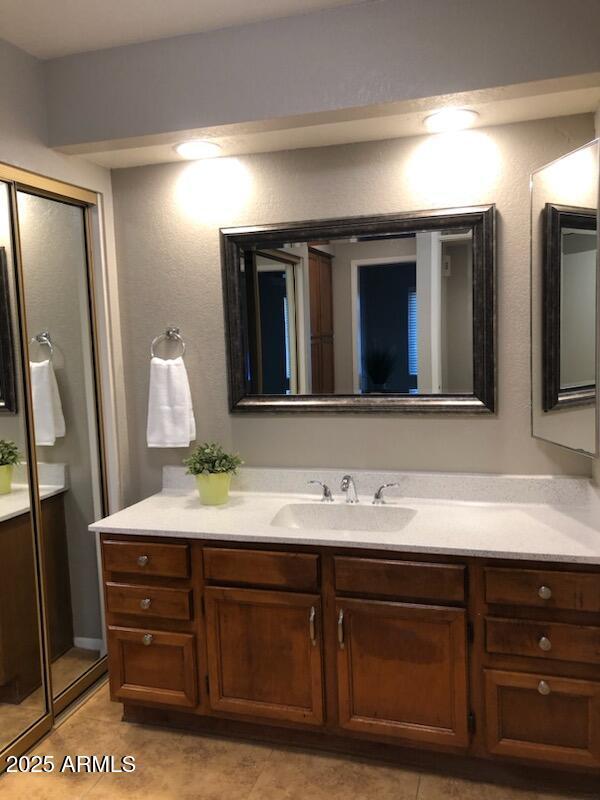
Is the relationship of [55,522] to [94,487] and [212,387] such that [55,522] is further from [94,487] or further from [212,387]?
[212,387]

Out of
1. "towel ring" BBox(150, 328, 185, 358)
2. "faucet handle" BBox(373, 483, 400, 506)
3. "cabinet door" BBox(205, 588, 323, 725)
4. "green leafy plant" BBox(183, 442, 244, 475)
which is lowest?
"cabinet door" BBox(205, 588, 323, 725)

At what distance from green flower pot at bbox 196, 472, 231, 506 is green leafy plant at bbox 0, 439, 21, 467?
676 mm

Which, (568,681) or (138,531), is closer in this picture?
(568,681)

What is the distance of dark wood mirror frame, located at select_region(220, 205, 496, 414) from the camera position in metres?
2.53

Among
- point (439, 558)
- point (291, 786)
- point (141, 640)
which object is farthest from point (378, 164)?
point (291, 786)

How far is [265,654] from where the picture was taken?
238 cm

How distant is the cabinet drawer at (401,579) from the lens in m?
2.15

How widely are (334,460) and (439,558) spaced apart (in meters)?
0.75

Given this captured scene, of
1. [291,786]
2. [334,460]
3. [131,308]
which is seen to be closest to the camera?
[291,786]

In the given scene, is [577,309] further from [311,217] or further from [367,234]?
[311,217]

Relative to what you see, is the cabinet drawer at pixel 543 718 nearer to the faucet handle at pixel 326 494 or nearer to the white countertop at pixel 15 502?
the faucet handle at pixel 326 494

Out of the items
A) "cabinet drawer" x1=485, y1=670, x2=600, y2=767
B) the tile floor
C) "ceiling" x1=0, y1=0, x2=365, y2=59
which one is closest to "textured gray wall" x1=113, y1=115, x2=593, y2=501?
"ceiling" x1=0, y1=0, x2=365, y2=59

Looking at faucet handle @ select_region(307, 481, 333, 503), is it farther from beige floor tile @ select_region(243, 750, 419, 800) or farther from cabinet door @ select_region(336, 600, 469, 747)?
beige floor tile @ select_region(243, 750, 419, 800)

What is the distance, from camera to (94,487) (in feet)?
9.55
